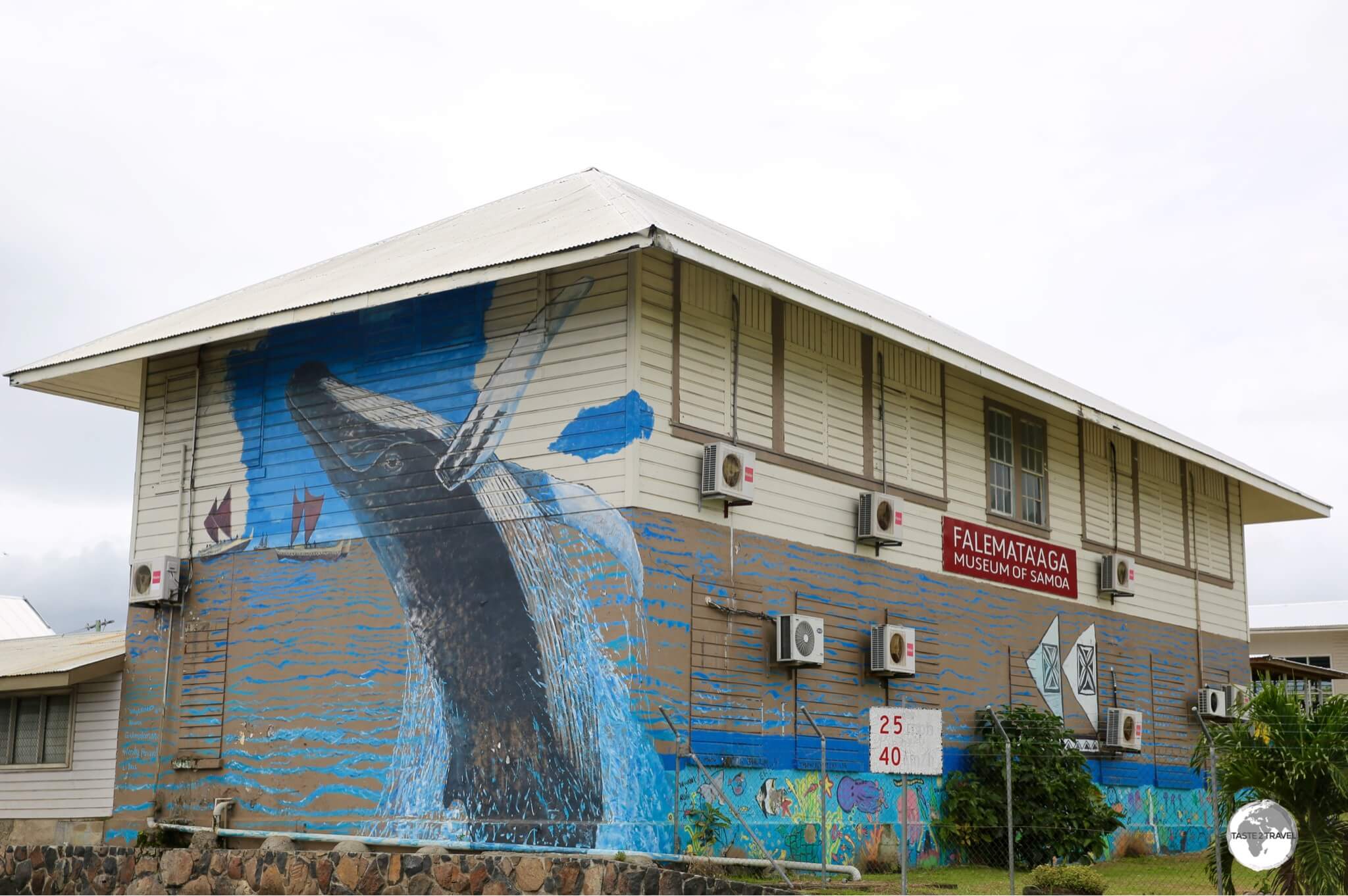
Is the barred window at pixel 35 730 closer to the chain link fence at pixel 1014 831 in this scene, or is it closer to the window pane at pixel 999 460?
the chain link fence at pixel 1014 831

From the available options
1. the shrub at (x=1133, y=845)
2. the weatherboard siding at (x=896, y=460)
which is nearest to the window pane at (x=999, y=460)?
the weatherboard siding at (x=896, y=460)

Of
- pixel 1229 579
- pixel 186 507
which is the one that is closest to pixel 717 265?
pixel 186 507

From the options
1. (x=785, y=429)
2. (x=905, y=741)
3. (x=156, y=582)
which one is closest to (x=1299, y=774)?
(x=905, y=741)

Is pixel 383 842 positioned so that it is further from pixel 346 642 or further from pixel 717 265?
pixel 717 265

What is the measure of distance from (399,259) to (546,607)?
579cm

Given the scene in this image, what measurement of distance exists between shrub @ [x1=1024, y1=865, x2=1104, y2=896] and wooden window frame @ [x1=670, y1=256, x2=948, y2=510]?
224 inches

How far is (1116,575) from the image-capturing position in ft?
79.1

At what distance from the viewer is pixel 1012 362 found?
25688 mm

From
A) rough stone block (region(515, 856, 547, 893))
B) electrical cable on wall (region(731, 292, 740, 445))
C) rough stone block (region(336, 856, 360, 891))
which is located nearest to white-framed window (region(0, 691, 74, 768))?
rough stone block (region(336, 856, 360, 891))

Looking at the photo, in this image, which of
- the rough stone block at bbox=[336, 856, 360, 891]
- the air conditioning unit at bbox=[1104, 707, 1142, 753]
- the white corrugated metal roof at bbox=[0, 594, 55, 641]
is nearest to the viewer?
the rough stone block at bbox=[336, 856, 360, 891]

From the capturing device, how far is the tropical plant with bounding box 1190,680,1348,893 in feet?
45.5

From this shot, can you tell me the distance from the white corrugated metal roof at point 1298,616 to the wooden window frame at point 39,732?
34179 mm

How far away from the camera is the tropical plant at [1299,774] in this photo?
13.9 m

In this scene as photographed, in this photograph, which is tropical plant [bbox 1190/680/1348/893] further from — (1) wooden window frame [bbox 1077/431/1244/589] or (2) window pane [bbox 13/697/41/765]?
(2) window pane [bbox 13/697/41/765]
